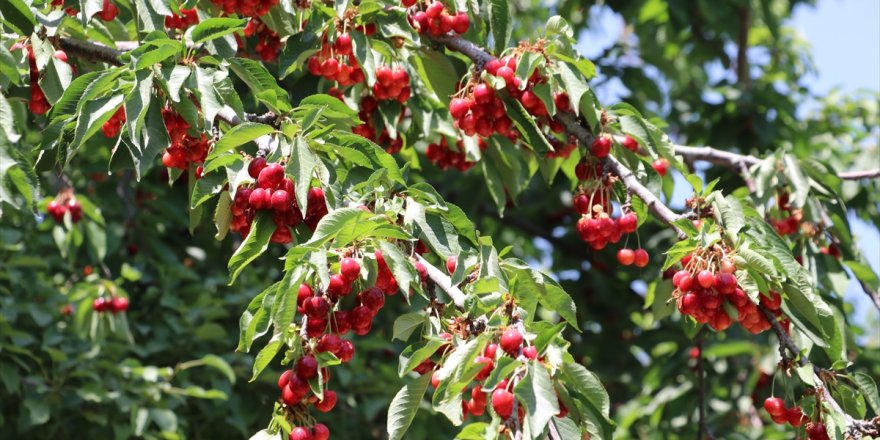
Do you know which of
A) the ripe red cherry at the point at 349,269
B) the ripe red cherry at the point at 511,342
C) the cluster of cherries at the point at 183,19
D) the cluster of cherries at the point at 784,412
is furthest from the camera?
the cluster of cherries at the point at 183,19

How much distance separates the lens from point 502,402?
1.95m

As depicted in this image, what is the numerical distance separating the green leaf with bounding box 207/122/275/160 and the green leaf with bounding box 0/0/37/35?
2.49 feet

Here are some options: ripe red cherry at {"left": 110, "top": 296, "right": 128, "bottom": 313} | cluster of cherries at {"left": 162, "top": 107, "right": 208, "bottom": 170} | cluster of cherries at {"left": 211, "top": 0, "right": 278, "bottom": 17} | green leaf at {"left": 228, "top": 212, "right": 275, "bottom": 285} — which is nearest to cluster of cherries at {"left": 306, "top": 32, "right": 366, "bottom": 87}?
cluster of cherries at {"left": 211, "top": 0, "right": 278, "bottom": 17}

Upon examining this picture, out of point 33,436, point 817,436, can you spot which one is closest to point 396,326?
point 817,436

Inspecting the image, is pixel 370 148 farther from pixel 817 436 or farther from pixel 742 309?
pixel 817 436

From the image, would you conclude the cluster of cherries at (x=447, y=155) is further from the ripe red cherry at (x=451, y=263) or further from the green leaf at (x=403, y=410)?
the green leaf at (x=403, y=410)

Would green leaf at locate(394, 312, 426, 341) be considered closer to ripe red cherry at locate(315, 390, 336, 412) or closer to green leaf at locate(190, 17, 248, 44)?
ripe red cherry at locate(315, 390, 336, 412)

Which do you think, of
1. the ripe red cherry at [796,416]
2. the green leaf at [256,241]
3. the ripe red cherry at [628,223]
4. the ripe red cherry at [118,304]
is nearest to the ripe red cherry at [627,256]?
the ripe red cherry at [628,223]

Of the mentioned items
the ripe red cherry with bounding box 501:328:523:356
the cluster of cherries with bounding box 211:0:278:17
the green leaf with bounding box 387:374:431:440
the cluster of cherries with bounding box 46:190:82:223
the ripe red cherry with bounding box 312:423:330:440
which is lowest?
the cluster of cherries with bounding box 46:190:82:223

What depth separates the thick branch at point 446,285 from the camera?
A: 2223mm

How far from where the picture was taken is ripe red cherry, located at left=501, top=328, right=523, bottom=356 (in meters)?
2.04

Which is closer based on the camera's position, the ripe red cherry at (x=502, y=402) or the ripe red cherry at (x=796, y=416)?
the ripe red cherry at (x=502, y=402)

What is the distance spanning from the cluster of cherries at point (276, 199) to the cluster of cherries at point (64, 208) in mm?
2156

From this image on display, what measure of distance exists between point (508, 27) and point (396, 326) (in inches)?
46.8
